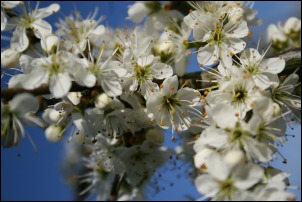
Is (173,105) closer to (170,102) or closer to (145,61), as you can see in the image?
(170,102)

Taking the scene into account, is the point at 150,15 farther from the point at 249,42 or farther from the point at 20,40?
the point at 20,40

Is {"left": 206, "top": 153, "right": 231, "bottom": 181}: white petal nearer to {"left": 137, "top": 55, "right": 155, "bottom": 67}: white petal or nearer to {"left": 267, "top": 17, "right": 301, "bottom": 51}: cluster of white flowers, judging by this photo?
{"left": 137, "top": 55, "right": 155, "bottom": 67}: white petal

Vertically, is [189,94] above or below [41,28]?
below

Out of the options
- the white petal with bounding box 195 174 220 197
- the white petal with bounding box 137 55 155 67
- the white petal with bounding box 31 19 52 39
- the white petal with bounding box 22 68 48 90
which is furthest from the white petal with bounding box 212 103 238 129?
the white petal with bounding box 31 19 52 39

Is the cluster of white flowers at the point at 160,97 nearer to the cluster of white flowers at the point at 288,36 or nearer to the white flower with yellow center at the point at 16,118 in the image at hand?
the white flower with yellow center at the point at 16,118

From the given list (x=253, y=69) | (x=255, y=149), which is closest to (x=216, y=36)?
(x=253, y=69)

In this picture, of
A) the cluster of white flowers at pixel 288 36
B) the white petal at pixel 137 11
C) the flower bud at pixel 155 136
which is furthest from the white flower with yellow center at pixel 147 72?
the cluster of white flowers at pixel 288 36
